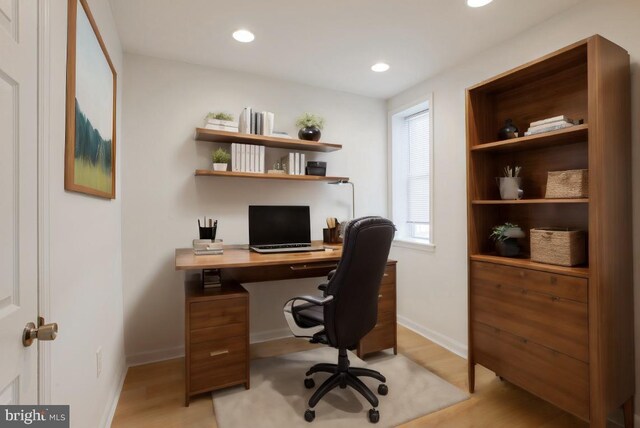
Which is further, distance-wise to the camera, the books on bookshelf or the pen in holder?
the pen in holder

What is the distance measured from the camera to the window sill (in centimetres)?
307

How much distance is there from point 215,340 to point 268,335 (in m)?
1.04

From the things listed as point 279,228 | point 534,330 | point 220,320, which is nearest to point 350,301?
point 220,320

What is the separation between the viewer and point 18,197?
799mm

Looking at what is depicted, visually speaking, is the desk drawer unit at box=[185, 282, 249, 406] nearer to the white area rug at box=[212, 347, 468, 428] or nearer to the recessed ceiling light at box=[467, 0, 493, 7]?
the white area rug at box=[212, 347, 468, 428]

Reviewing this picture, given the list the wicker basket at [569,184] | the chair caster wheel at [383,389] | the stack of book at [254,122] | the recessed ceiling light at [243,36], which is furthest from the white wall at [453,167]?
the recessed ceiling light at [243,36]

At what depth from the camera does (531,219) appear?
224 centimetres

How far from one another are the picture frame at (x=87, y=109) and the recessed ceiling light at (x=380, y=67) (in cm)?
201

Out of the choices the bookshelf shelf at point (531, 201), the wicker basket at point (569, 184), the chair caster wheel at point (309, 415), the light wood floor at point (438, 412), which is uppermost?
the wicker basket at point (569, 184)

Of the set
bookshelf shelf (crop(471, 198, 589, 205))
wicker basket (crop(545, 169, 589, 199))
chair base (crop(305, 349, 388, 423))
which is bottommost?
chair base (crop(305, 349, 388, 423))

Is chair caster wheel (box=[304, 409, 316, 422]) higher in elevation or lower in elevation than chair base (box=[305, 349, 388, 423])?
lower

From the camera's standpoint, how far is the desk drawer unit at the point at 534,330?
1.62 meters

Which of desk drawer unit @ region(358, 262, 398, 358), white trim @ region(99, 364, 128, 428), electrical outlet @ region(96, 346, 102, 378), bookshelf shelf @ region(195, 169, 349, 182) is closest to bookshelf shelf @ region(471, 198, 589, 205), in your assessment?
desk drawer unit @ region(358, 262, 398, 358)

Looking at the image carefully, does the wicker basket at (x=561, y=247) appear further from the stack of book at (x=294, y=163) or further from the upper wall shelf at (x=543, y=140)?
the stack of book at (x=294, y=163)
